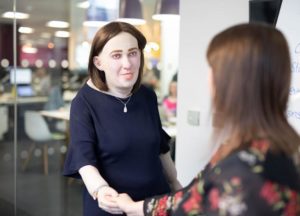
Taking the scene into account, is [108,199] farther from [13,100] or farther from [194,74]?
[13,100]

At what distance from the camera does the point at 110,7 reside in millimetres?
3904

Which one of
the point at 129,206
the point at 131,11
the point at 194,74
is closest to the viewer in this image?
the point at 129,206

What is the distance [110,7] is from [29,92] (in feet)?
3.52

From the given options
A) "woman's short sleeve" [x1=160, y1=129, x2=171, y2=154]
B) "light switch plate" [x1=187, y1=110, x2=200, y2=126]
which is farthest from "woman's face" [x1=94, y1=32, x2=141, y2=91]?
"light switch plate" [x1=187, y1=110, x2=200, y2=126]

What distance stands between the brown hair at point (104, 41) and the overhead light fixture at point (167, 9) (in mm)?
2475

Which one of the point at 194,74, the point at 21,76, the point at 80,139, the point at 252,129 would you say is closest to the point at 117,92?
the point at 80,139

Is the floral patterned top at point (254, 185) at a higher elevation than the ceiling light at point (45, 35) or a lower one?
lower

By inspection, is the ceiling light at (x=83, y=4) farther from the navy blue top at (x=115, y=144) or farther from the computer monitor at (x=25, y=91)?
the navy blue top at (x=115, y=144)

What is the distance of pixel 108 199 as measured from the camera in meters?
1.39

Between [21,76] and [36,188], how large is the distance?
1.00 m

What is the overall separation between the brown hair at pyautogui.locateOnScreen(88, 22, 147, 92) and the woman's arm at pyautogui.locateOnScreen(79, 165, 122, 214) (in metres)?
0.32

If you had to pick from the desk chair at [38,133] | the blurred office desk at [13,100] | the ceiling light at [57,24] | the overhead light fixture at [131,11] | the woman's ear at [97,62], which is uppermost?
the overhead light fixture at [131,11]

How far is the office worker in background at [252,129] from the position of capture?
36.9 inches

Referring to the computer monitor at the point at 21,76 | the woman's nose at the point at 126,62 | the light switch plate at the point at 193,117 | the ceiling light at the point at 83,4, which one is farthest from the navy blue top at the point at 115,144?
the ceiling light at the point at 83,4
